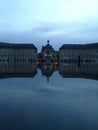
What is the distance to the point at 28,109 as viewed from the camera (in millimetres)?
11930

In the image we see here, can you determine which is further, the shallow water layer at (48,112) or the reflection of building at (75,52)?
the reflection of building at (75,52)

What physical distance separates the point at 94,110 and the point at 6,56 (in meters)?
103

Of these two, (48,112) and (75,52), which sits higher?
(75,52)

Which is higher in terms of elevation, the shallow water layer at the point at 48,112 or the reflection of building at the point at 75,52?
the reflection of building at the point at 75,52

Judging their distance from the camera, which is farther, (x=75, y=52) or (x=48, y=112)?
(x=75, y=52)

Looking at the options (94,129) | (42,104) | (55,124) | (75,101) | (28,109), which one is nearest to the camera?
(94,129)

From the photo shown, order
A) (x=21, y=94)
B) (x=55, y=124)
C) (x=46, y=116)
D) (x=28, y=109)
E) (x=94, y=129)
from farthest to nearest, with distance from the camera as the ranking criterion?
(x=21, y=94) < (x=28, y=109) < (x=46, y=116) < (x=55, y=124) < (x=94, y=129)

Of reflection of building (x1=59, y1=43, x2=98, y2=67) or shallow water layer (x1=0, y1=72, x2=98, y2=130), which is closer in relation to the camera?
shallow water layer (x1=0, y1=72, x2=98, y2=130)

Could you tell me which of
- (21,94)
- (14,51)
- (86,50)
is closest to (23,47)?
(14,51)

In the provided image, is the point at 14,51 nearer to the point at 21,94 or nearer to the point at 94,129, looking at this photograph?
the point at 21,94

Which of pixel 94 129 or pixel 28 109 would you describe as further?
pixel 28 109

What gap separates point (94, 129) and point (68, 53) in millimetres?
106983

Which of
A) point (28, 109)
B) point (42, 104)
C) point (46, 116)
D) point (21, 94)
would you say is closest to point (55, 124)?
point (46, 116)

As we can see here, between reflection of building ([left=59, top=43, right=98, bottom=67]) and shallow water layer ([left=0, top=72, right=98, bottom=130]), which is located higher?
reflection of building ([left=59, top=43, right=98, bottom=67])
